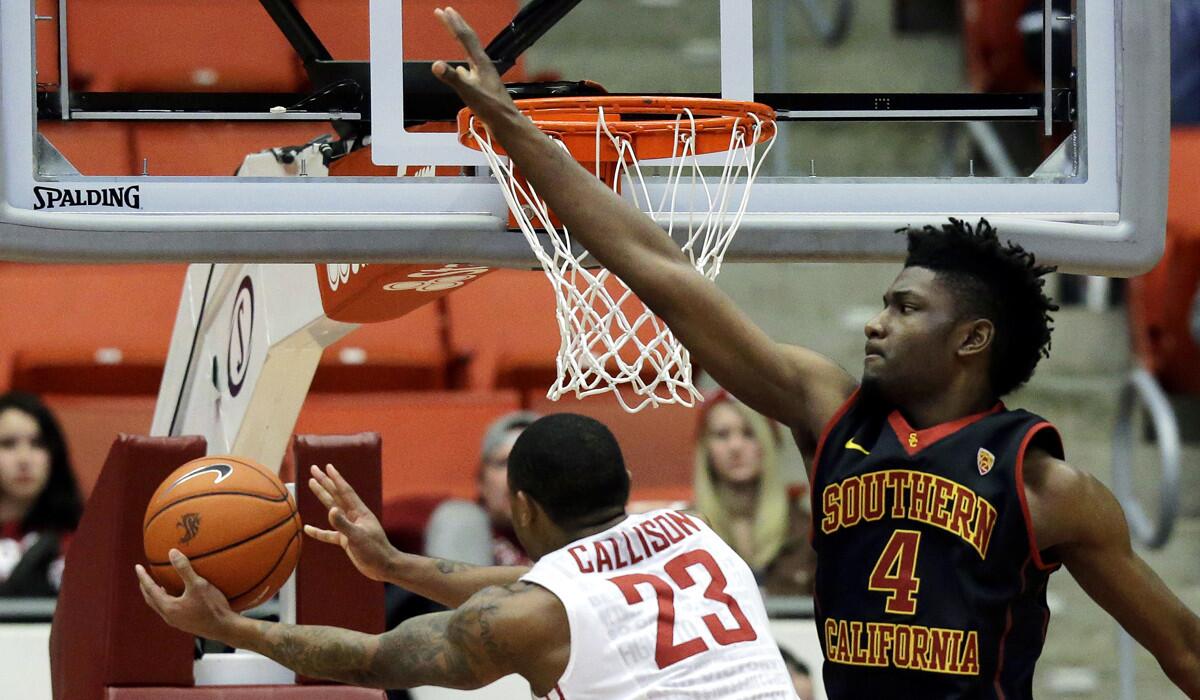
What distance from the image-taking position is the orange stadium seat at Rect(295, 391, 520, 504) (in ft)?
20.5

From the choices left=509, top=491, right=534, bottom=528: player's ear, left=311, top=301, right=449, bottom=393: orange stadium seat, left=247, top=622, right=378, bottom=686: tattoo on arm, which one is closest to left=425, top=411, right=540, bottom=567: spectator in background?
left=311, top=301, right=449, bottom=393: orange stadium seat

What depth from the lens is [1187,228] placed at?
693 centimetres

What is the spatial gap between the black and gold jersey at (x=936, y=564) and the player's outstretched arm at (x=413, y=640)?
428 millimetres

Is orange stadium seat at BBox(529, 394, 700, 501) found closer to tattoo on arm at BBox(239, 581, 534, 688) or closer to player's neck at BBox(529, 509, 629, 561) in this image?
player's neck at BBox(529, 509, 629, 561)

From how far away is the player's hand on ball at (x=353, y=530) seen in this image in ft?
9.86

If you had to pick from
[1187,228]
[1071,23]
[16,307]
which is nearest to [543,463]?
[1071,23]

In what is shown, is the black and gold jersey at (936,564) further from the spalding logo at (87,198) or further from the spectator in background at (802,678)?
the spectator in background at (802,678)

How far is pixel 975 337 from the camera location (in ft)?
8.23

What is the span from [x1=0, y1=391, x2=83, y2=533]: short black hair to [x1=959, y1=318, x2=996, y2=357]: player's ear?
3930mm

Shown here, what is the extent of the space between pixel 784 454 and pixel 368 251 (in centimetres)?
384

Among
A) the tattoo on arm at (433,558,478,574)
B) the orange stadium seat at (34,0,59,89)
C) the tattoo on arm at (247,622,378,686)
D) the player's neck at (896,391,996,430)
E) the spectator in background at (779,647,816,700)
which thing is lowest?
the spectator in background at (779,647,816,700)

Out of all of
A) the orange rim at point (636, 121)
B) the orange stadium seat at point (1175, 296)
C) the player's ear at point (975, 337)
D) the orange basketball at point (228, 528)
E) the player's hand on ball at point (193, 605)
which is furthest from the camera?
the orange stadium seat at point (1175, 296)

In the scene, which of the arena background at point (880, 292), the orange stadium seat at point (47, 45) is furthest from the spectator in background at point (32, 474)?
the orange stadium seat at point (47, 45)

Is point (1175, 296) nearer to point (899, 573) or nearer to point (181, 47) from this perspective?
point (181, 47)
